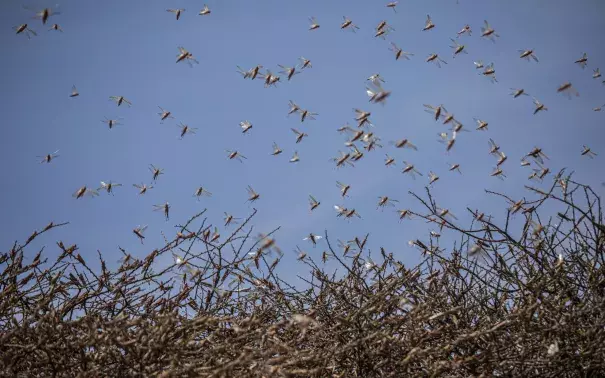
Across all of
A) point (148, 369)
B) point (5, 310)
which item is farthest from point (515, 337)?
point (5, 310)

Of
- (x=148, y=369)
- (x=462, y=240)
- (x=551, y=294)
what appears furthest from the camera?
(x=462, y=240)

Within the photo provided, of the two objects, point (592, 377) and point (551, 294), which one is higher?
point (551, 294)

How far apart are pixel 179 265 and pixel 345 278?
5.61 ft

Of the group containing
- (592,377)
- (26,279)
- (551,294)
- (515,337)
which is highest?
(26,279)

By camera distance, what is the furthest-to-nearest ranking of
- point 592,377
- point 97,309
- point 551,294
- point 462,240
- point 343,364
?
1. point 462,240
2. point 97,309
3. point 551,294
4. point 343,364
5. point 592,377

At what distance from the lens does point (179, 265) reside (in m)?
5.08

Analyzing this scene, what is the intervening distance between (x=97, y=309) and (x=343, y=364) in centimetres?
221

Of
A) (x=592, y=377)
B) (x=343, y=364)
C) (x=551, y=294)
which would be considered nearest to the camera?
(x=592, y=377)

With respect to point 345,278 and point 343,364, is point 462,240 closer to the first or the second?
point 345,278

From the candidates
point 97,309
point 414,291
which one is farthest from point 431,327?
point 97,309

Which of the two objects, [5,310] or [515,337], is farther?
[5,310]

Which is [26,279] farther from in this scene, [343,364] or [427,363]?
[427,363]

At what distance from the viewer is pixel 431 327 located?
416 centimetres

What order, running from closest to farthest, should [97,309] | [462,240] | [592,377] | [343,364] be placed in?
[592,377] < [343,364] < [97,309] < [462,240]
